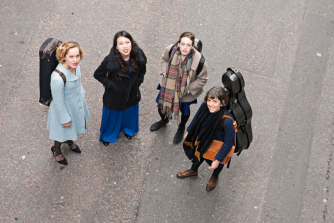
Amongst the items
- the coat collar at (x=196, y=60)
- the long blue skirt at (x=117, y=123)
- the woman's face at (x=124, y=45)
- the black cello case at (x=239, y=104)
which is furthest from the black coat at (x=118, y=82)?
the black cello case at (x=239, y=104)

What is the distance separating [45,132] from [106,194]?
1431 millimetres

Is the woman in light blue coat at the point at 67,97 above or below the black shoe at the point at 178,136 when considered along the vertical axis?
above

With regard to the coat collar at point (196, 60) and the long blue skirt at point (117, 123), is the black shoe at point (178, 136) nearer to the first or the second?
the long blue skirt at point (117, 123)

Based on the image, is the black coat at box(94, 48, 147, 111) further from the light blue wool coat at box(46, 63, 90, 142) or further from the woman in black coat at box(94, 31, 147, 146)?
the light blue wool coat at box(46, 63, 90, 142)

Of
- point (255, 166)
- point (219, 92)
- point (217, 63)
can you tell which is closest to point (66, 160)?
point (219, 92)

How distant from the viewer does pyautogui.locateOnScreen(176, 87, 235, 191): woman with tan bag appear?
362 centimetres

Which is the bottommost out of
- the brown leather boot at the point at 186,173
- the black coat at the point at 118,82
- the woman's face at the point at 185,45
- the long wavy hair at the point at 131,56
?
the brown leather boot at the point at 186,173

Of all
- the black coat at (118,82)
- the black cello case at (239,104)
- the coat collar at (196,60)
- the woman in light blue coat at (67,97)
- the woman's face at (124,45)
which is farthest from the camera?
the coat collar at (196,60)

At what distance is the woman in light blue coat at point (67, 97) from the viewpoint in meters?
3.67

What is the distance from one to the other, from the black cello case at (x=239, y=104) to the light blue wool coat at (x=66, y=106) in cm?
182

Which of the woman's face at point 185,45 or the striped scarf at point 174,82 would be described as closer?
the woman's face at point 185,45

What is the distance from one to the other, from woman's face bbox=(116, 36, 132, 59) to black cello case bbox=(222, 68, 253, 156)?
1202 mm

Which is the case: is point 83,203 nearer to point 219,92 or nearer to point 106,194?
point 106,194

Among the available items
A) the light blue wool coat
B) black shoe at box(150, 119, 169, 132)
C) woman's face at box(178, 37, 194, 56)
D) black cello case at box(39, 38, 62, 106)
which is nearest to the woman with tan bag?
woman's face at box(178, 37, 194, 56)
